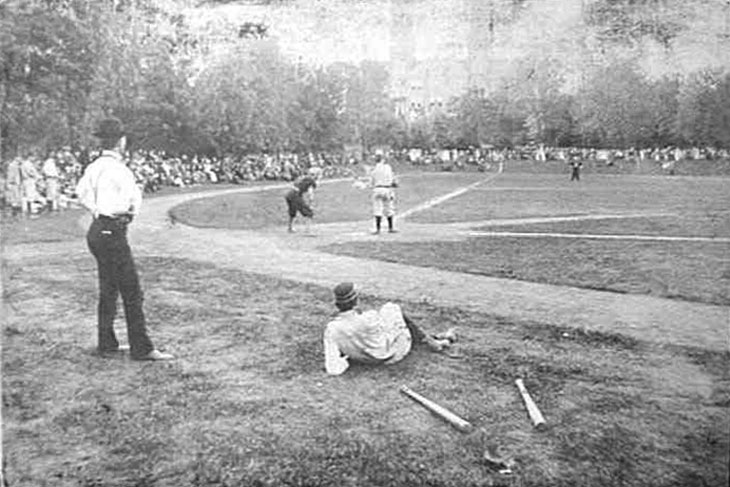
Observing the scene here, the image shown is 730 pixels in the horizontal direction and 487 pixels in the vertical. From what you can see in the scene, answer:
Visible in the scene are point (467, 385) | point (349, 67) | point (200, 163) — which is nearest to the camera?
point (467, 385)

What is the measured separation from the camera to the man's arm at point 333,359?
3348 millimetres

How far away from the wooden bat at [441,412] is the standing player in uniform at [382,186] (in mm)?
1136

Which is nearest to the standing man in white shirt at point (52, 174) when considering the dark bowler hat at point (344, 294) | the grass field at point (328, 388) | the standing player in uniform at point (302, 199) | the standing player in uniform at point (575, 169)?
the grass field at point (328, 388)

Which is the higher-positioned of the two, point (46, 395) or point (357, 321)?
point (357, 321)

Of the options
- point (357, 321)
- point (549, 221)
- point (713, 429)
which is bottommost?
point (713, 429)

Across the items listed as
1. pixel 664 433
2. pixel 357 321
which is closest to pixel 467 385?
pixel 357 321

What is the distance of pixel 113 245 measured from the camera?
3.50 metres

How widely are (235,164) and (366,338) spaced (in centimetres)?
139

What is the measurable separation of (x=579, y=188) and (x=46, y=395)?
2662 mm

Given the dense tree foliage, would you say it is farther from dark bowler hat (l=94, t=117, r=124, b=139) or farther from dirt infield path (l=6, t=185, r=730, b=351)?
dirt infield path (l=6, t=185, r=730, b=351)

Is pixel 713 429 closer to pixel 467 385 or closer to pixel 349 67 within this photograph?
pixel 467 385

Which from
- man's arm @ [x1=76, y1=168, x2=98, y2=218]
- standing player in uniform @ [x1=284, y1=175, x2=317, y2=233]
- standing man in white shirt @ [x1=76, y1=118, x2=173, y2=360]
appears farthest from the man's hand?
standing player in uniform @ [x1=284, y1=175, x2=317, y2=233]

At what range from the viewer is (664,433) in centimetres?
283

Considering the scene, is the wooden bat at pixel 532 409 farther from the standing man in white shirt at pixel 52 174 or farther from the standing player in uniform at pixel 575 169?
the standing man in white shirt at pixel 52 174
